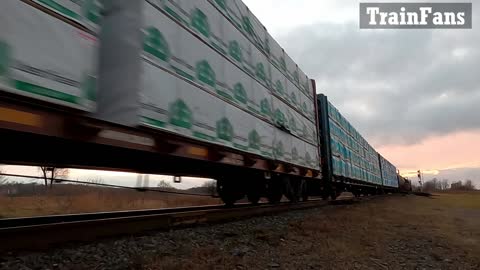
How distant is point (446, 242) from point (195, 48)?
5681 millimetres

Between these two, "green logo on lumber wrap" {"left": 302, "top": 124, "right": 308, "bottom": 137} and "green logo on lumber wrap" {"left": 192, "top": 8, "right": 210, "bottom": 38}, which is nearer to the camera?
"green logo on lumber wrap" {"left": 192, "top": 8, "right": 210, "bottom": 38}

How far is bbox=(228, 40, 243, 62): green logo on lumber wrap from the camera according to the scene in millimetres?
7074

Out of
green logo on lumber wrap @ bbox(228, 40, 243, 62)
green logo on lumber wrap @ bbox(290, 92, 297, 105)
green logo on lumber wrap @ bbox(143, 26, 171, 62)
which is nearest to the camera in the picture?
green logo on lumber wrap @ bbox(143, 26, 171, 62)

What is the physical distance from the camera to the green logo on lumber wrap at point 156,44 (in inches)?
179

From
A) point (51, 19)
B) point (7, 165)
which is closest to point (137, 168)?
point (7, 165)

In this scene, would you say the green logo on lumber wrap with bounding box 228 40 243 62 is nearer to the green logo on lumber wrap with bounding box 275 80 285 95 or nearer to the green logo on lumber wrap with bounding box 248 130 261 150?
the green logo on lumber wrap with bounding box 248 130 261 150

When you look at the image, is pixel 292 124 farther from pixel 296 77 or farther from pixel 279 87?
pixel 296 77

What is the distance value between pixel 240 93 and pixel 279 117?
8.47 ft

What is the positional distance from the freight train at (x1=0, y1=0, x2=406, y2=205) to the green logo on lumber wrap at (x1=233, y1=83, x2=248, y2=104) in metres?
0.02

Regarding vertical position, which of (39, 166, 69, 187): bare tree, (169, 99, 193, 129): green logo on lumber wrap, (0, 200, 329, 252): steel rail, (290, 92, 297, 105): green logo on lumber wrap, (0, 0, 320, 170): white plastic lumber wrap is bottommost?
(0, 200, 329, 252): steel rail

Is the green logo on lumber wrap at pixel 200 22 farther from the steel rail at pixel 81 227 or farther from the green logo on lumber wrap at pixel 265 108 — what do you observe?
the steel rail at pixel 81 227

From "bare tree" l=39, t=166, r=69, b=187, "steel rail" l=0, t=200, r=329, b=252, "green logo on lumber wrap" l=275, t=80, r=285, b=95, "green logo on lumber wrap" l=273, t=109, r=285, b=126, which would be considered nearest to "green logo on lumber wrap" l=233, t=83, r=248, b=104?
"green logo on lumber wrap" l=273, t=109, r=285, b=126

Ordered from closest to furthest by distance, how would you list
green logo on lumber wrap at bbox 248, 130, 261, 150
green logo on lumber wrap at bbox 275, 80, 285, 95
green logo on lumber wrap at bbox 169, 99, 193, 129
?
1. green logo on lumber wrap at bbox 169, 99, 193, 129
2. green logo on lumber wrap at bbox 248, 130, 261, 150
3. green logo on lumber wrap at bbox 275, 80, 285, 95

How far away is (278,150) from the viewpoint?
9.45 m
